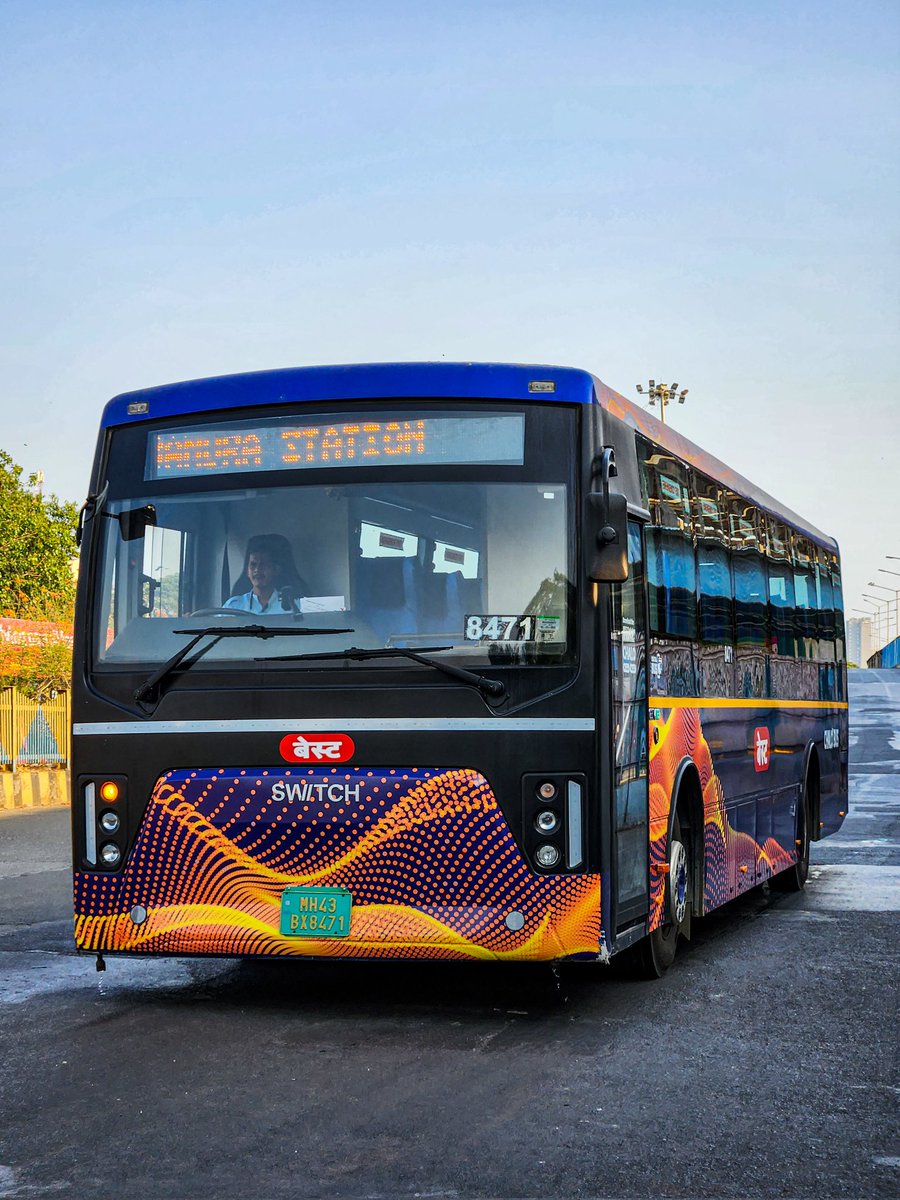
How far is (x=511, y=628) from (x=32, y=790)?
1932 cm

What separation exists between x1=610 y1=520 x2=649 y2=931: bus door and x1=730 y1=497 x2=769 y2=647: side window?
8.99ft

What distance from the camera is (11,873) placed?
49.5 feet

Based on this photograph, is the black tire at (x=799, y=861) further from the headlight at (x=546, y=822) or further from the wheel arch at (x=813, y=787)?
the headlight at (x=546, y=822)

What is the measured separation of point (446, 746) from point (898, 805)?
699 inches

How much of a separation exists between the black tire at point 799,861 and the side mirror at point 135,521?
284 inches

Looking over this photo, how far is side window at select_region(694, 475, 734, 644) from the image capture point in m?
10.1

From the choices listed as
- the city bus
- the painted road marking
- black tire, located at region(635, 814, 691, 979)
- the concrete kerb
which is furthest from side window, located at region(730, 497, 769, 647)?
the concrete kerb

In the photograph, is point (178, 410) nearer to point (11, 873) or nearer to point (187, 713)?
point (187, 713)

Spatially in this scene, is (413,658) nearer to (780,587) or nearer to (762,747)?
(762,747)

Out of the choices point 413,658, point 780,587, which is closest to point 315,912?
point 413,658

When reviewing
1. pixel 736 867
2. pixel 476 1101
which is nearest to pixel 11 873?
pixel 736 867

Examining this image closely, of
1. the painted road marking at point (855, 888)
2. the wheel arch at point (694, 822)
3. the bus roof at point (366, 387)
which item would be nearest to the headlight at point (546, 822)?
the bus roof at point (366, 387)

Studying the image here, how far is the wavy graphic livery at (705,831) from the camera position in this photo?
8578 millimetres

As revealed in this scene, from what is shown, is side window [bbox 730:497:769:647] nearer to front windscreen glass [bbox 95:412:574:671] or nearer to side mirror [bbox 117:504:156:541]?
front windscreen glass [bbox 95:412:574:671]
